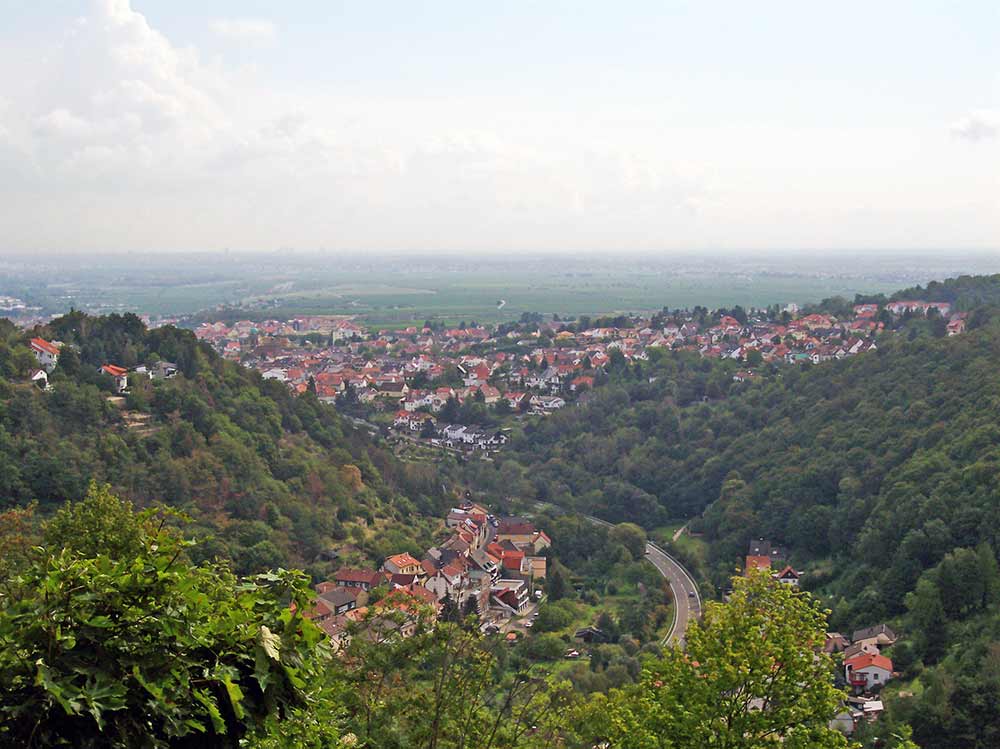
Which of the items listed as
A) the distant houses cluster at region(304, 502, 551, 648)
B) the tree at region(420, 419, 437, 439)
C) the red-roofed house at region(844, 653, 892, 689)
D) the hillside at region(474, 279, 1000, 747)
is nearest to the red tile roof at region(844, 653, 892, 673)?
the red-roofed house at region(844, 653, 892, 689)

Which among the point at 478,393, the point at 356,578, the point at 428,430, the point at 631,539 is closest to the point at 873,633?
the point at 631,539

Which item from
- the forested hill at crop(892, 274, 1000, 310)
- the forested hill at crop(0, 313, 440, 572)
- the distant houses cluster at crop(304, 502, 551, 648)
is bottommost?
the distant houses cluster at crop(304, 502, 551, 648)

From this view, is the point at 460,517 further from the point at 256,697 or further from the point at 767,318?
the point at 767,318

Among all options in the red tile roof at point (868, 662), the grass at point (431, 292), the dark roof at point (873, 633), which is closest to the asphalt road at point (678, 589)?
the dark roof at point (873, 633)

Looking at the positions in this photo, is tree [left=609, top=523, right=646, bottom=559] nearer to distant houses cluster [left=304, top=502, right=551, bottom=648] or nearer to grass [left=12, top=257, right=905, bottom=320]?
distant houses cluster [left=304, top=502, right=551, bottom=648]

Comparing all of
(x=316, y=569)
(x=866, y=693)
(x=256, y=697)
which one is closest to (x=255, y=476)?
(x=316, y=569)

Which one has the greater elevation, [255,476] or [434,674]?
[434,674]

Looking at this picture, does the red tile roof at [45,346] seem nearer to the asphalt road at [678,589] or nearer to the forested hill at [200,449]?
the forested hill at [200,449]
